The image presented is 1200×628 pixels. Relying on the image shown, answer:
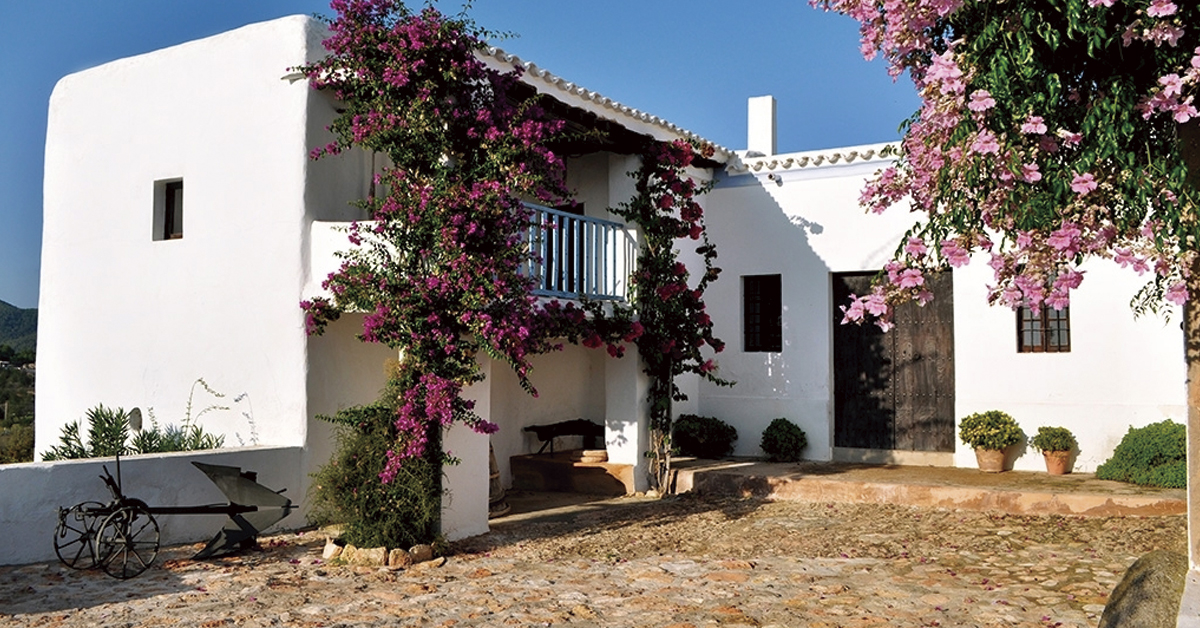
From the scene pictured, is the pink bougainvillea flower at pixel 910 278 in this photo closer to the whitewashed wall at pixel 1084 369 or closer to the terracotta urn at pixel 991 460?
the whitewashed wall at pixel 1084 369

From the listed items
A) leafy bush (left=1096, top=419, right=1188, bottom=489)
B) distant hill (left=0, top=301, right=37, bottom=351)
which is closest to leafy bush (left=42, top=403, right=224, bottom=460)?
leafy bush (left=1096, top=419, right=1188, bottom=489)

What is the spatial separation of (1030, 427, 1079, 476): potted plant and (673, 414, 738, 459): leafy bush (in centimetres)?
389

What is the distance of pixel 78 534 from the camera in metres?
8.57

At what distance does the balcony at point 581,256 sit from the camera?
10.5 metres

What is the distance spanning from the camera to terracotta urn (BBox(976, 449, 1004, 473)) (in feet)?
39.7

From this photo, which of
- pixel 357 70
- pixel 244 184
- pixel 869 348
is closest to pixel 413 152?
pixel 357 70

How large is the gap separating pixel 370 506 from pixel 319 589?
1057 millimetres

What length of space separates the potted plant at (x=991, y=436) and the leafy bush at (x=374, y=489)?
22.3 ft

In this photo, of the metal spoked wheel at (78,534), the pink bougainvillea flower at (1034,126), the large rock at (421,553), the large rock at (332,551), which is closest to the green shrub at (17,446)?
the metal spoked wheel at (78,534)

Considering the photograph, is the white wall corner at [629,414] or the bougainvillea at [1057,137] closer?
the bougainvillea at [1057,137]

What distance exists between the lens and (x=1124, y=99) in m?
4.67

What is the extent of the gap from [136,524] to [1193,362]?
7.86m

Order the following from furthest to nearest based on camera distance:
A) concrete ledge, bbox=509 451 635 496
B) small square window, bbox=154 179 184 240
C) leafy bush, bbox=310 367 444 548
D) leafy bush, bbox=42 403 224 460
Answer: concrete ledge, bbox=509 451 635 496
small square window, bbox=154 179 184 240
leafy bush, bbox=42 403 224 460
leafy bush, bbox=310 367 444 548

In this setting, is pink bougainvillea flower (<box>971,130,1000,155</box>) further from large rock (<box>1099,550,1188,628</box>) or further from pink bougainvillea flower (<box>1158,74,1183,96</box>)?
large rock (<box>1099,550,1188,628</box>)
